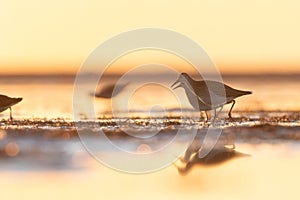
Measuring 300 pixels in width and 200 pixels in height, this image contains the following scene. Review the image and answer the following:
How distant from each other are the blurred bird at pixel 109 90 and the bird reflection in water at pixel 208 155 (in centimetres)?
347

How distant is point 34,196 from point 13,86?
26.8ft

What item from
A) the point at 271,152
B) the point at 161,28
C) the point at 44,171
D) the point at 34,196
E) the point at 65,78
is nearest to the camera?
the point at 34,196

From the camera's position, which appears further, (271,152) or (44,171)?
(271,152)

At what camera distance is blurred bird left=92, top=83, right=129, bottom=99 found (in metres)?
11.5

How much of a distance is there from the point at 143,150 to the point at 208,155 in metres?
0.58

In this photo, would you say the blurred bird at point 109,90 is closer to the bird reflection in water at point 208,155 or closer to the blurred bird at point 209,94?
the blurred bird at point 209,94

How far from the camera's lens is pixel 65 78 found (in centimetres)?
1544

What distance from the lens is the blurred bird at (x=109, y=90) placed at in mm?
11492

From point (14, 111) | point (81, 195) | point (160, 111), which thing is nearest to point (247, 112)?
point (160, 111)

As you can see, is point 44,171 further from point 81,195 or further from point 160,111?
point 160,111

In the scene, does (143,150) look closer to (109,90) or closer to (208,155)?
(208,155)

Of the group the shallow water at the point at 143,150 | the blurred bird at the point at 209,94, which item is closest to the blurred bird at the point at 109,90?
the shallow water at the point at 143,150

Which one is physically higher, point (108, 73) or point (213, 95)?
point (108, 73)

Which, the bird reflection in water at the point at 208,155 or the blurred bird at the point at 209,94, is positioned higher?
the blurred bird at the point at 209,94
